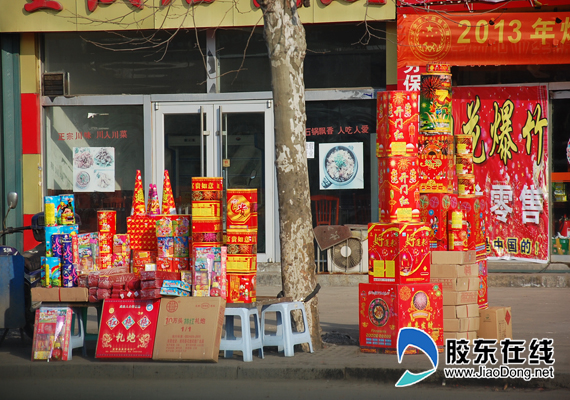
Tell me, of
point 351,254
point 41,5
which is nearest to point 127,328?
point 351,254

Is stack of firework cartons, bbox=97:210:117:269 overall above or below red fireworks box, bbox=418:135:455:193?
below

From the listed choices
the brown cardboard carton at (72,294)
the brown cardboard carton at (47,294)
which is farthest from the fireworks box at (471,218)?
the brown cardboard carton at (47,294)

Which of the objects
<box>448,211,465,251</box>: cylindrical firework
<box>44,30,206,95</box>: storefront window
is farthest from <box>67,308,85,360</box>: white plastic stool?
<box>44,30,206,95</box>: storefront window

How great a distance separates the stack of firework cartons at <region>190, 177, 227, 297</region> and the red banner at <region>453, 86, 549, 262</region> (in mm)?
6277

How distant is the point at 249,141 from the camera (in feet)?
41.2

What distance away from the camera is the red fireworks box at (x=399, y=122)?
686 cm

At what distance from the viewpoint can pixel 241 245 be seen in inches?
273

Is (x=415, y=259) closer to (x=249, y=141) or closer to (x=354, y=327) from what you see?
(x=354, y=327)

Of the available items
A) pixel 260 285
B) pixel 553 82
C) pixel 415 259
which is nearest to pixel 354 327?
pixel 415 259

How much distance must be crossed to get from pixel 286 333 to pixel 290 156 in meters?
1.86

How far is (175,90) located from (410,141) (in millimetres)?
6829

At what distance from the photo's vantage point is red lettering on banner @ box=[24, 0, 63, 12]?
12312mm

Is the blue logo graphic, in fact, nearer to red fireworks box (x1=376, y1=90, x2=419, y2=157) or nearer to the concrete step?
red fireworks box (x1=376, y1=90, x2=419, y2=157)

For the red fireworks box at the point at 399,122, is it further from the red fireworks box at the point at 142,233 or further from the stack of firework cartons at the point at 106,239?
the stack of firework cartons at the point at 106,239
